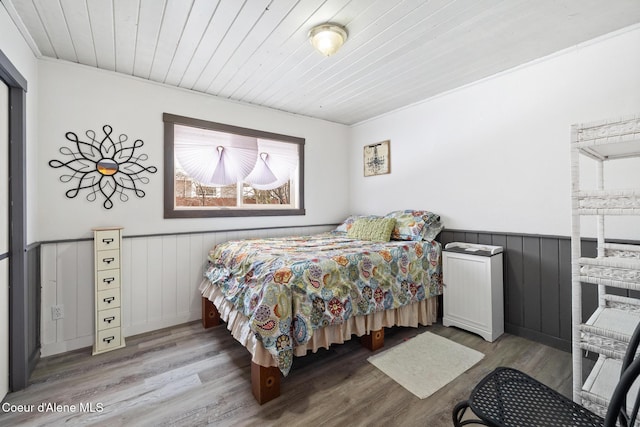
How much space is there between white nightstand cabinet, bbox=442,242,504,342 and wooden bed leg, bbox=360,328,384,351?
80 cm

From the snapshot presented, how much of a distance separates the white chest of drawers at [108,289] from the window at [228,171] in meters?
0.56

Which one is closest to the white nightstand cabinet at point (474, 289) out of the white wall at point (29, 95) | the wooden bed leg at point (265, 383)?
the wooden bed leg at point (265, 383)

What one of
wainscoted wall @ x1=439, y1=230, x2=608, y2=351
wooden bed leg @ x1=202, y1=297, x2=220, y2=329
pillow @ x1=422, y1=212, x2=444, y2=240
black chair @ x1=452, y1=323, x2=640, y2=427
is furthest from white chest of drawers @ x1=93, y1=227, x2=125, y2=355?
wainscoted wall @ x1=439, y1=230, x2=608, y2=351

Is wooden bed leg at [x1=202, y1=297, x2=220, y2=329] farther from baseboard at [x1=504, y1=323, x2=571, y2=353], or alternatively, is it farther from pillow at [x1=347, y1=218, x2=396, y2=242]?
baseboard at [x1=504, y1=323, x2=571, y2=353]

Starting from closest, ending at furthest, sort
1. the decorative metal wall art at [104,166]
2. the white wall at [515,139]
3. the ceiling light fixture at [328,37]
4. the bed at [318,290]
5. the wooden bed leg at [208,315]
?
the bed at [318,290]
the ceiling light fixture at [328,37]
the white wall at [515,139]
the decorative metal wall art at [104,166]
the wooden bed leg at [208,315]

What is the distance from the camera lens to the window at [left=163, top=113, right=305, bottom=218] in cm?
286

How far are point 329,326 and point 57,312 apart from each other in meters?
2.22

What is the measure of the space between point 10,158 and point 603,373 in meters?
3.58

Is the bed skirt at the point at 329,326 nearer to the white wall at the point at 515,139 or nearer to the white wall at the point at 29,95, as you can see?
the white wall at the point at 515,139

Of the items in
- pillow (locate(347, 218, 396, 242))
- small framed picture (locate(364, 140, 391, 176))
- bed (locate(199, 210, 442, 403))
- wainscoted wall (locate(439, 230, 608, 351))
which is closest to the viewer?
bed (locate(199, 210, 442, 403))

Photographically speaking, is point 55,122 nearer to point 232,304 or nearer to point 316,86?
point 232,304

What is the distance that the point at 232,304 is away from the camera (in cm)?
210

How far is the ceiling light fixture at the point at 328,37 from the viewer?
1881 millimetres

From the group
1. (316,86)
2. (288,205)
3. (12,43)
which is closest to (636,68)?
(316,86)
